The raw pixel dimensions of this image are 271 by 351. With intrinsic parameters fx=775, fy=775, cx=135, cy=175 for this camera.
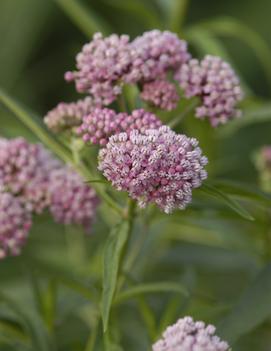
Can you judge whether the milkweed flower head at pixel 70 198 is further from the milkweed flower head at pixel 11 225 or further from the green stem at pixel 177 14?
the green stem at pixel 177 14

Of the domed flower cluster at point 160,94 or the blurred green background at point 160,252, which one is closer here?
the domed flower cluster at point 160,94

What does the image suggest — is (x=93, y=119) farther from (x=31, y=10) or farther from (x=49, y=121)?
(x=31, y=10)

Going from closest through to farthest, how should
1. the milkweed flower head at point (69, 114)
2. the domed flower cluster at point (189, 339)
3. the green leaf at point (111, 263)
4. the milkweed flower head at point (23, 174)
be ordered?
the domed flower cluster at point (189, 339)
the green leaf at point (111, 263)
the milkweed flower head at point (69, 114)
the milkweed flower head at point (23, 174)

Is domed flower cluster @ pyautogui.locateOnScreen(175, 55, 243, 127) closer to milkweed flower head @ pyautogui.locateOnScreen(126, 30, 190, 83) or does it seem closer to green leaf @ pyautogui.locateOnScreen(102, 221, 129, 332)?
milkweed flower head @ pyautogui.locateOnScreen(126, 30, 190, 83)

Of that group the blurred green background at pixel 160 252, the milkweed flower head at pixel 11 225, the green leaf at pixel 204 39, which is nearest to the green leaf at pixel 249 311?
the blurred green background at pixel 160 252

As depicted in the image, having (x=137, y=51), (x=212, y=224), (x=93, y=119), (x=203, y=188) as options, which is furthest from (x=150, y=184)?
(x=212, y=224)

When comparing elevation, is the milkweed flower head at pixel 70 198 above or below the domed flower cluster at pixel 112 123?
above

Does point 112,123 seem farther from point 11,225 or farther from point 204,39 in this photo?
point 204,39

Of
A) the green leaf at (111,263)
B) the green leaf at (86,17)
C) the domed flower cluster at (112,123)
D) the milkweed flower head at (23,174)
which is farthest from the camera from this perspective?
the green leaf at (86,17)
